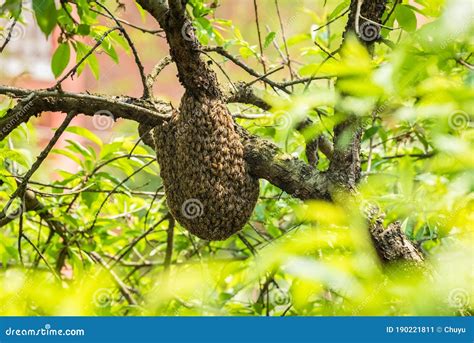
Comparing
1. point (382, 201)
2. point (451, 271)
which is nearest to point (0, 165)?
point (382, 201)

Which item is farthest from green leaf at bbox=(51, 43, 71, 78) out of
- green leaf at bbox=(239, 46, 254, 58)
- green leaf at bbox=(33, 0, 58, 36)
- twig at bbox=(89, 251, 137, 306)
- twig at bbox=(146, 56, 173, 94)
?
green leaf at bbox=(33, 0, 58, 36)

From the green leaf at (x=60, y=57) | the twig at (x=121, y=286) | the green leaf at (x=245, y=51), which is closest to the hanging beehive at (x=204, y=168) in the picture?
the green leaf at (x=60, y=57)

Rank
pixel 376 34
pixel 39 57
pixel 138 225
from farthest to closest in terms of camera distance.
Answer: pixel 39 57 → pixel 138 225 → pixel 376 34

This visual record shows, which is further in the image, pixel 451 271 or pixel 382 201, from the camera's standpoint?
pixel 382 201

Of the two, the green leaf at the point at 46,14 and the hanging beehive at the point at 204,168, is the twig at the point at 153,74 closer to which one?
the hanging beehive at the point at 204,168

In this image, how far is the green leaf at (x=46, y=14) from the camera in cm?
65

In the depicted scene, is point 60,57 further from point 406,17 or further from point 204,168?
point 406,17

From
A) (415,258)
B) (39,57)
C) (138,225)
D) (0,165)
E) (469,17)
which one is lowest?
(469,17)

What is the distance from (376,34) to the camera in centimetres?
119

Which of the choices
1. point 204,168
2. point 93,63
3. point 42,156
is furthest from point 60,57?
point 204,168

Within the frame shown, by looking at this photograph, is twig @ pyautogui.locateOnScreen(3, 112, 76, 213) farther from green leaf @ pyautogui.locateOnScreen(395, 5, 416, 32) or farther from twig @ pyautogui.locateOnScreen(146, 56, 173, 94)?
green leaf @ pyautogui.locateOnScreen(395, 5, 416, 32)

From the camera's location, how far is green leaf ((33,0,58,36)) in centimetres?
65
